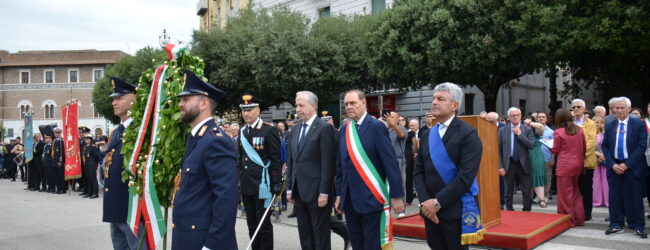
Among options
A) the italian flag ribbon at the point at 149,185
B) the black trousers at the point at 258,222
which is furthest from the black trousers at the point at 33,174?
the italian flag ribbon at the point at 149,185

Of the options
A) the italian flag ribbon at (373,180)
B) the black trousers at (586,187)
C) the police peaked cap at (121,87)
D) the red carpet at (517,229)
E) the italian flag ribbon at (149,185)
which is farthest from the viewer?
the black trousers at (586,187)

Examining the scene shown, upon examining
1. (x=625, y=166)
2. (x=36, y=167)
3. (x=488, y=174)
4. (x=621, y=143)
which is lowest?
(x=36, y=167)

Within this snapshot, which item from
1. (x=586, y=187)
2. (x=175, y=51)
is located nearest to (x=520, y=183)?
(x=586, y=187)

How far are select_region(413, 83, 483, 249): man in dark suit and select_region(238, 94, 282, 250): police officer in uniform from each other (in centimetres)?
266

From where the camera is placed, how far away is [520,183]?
9828 mm

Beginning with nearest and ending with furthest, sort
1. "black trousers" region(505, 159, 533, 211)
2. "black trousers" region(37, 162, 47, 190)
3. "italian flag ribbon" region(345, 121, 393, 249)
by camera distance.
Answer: "italian flag ribbon" region(345, 121, 393, 249), "black trousers" region(505, 159, 533, 211), "black trousers" region(37, 162, 47, 190)

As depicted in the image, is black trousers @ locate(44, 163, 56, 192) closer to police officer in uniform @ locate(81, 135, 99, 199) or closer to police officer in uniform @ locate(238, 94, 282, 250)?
police officer in uniform @ locate(81, 135, 99, 199)

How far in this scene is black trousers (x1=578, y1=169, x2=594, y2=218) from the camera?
28.0 ft

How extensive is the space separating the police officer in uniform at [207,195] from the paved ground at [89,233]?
3.98 meters

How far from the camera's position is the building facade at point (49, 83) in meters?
67.9

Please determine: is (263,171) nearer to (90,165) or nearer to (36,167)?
(90,165)

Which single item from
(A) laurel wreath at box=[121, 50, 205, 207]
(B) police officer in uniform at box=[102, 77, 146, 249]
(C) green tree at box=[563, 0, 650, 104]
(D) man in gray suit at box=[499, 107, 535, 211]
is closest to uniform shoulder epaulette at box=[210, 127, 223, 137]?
(A) laurel wreath at box=[121, 50, 205, 207]

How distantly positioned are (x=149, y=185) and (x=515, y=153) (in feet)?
24.1

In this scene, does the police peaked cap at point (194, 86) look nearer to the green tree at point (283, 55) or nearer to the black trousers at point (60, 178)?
the black trousers at point (60, 178)
